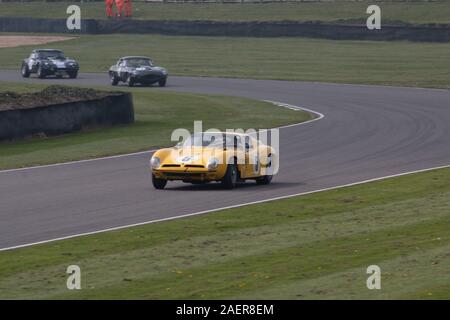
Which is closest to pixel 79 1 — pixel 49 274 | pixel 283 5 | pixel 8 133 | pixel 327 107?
pixel 283 5

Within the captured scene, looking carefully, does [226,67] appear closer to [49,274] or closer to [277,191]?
[277,191]

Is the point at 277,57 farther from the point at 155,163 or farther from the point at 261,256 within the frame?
the point at 261,256

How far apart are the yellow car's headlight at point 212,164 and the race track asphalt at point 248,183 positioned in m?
0.43

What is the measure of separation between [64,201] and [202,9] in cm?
6062

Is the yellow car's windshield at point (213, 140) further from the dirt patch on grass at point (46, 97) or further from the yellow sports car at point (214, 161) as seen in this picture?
the dirt patch on grass at point (46, 97)

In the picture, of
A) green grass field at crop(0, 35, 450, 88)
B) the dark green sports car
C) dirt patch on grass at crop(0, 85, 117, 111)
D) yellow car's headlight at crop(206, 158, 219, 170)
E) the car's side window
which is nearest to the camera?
yellow car's headlight at crop(206, 158, 219, 170)

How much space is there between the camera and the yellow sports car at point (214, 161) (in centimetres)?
1995

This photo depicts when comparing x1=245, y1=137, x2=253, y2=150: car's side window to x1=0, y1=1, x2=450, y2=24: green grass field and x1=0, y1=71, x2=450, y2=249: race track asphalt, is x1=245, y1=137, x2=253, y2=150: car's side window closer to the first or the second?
x1=0, y1=71, x2=450, y2=249: race track asphalt

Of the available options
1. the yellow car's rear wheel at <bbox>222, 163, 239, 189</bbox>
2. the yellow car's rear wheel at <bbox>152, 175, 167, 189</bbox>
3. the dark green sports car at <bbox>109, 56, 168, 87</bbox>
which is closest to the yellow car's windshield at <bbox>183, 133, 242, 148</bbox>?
the yellow car's rear wheel at <bbox>222, 163, 239, 189</bbox>

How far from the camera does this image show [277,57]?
199 ft

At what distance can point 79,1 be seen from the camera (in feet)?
284

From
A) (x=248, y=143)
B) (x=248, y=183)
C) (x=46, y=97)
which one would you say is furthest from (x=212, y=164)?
(x=46, y=97)

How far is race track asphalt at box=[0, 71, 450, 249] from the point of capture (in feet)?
55.6

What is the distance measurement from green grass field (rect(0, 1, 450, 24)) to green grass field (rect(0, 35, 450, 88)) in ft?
19.2
